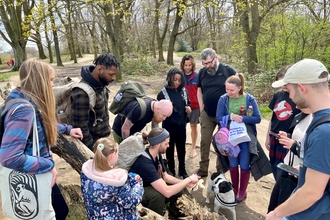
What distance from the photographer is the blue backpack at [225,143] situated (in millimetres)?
3408

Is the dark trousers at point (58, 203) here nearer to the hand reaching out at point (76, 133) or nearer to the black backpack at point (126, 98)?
the hand reaching out at point (76, 133)

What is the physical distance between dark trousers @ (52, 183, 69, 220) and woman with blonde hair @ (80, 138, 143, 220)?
185mm

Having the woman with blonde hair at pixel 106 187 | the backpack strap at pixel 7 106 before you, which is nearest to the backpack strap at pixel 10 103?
the backpack strap at pixel 7 106

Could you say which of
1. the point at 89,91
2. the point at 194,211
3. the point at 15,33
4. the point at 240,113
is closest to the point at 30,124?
the point at 89,91

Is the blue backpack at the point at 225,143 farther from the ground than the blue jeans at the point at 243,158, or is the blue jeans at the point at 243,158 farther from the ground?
the blue backpack at the point at 225,143

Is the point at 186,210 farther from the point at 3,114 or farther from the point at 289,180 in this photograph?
the point at 3,114

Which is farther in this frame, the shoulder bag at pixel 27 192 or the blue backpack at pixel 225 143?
the blue backpack at pixel 225 143

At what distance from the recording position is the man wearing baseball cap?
4.75 feet

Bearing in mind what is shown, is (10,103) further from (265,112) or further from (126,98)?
(265,112)

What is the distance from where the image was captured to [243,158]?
348 centimetres

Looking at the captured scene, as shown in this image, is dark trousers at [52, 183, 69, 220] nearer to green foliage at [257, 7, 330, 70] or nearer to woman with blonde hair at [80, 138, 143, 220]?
woman with blonde hair at [80, 138, 143, 220]

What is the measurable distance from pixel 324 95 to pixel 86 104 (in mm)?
2096

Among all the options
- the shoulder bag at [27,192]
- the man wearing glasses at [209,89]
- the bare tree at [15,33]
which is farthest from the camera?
the bare tree at [15,33]

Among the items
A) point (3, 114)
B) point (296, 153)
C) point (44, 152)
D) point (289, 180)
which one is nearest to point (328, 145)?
point (296, 153)
